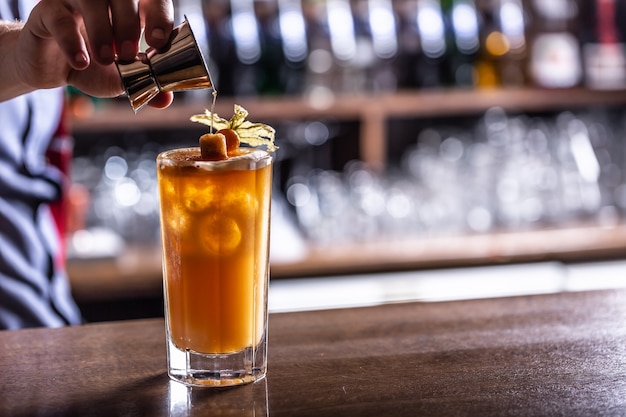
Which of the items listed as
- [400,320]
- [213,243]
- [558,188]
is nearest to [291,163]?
[558,188]

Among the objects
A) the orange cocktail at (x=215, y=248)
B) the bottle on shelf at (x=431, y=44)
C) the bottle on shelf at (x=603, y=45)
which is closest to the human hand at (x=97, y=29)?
the orange cocktail at (x=215, y=248)

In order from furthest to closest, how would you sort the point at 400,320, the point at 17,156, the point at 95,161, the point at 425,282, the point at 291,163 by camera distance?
the point at 291,163
the point at 95,161
the point at 425,282
the point at 17,156
the point at 400,320

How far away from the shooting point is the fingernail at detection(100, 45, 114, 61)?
2.75 feet

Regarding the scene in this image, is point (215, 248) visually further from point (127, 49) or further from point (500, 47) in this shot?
point (500, 47)

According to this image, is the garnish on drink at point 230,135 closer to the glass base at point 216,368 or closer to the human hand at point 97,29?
the human hand at point 97,29

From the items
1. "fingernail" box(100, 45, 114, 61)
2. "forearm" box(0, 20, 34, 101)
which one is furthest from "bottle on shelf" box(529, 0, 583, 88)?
"fingernail" box(100, 45, 114, 61)

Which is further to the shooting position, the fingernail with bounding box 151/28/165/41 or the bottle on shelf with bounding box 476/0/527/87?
the bottle on shelf with bounding box 476/0/527/87

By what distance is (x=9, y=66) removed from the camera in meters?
1.02

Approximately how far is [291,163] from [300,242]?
0.49 m

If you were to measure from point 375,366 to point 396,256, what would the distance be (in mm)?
1864

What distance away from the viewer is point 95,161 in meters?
3.03

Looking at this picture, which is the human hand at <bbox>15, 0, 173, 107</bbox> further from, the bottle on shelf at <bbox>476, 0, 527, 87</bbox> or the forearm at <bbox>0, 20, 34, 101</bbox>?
the bottle on shelf at <bbox>476, 0, 527, 87</bbox>

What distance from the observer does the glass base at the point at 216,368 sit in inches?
34.5

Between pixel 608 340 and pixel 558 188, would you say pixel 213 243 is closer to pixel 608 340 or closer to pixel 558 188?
pixel 608 340
